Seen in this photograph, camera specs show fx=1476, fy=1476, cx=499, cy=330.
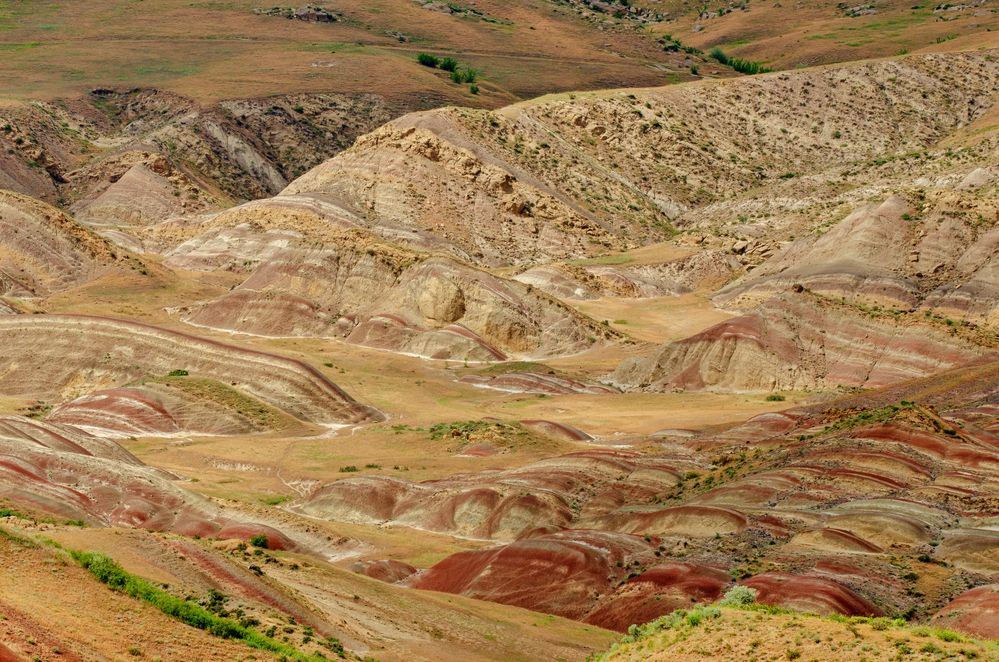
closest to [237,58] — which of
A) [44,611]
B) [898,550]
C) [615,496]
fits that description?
[615,496]

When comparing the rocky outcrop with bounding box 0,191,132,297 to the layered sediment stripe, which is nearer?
the layered sediment stripe

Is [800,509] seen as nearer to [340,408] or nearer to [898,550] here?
[898,550]

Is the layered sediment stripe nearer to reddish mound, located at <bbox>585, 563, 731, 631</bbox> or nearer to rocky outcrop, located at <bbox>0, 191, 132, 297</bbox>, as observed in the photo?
rocky outcrop, located at <bbox>0, 191, 132, 297</bbox>

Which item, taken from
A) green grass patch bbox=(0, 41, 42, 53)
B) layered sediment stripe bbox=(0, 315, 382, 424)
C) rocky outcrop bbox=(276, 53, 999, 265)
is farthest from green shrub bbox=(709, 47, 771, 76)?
layered sediment stripe bbox=(0, 315, 382, 424)

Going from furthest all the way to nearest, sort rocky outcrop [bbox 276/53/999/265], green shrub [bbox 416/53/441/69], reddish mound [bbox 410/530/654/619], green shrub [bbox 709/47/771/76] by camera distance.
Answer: green shrub [bbox 709/47/771/76] < green shrub [bbox 416/53/441/69] < rocky outcrop [bbox 276/53/999/265] < reddish mound [bbox 410/530/654/619]

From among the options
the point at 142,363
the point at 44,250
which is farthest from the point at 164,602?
the point at 44,250

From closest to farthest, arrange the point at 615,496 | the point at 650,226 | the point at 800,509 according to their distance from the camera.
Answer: the point at 800,509 → the point at 615,496 → the point at 650,226

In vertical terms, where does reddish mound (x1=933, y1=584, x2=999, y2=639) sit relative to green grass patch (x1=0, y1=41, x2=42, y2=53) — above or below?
above

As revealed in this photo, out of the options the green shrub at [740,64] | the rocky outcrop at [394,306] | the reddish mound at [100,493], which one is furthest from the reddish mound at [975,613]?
the green shrub at [740,64]
